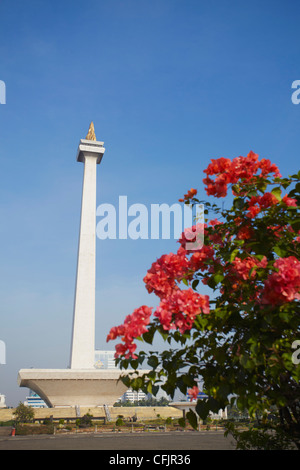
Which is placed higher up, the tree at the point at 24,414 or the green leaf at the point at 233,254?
the green leaf at the point at 233,254

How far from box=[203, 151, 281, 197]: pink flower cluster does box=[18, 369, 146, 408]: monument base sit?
145 feet

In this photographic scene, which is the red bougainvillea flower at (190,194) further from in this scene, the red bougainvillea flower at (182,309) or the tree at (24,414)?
the tree at (24,414)

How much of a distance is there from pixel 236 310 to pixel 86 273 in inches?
1927

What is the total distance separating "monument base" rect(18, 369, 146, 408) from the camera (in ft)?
154

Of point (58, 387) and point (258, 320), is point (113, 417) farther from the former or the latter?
point (258, 320)

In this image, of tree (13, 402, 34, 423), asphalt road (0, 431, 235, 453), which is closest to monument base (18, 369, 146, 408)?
tree (13, 402, 34, 423)

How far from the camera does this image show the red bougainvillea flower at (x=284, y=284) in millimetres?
3309

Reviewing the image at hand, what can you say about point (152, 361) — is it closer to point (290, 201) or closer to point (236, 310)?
point (236, 310)

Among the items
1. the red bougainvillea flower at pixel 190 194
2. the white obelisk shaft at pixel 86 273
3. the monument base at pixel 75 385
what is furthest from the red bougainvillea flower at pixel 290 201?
the white obelisk shaft at pixel 86 273

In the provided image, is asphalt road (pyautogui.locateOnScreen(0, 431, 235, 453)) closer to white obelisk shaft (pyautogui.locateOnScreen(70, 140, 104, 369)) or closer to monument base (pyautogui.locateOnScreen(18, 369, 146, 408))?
monument base (pyautogui.locateOnScreen(18, 369, 146, 408))

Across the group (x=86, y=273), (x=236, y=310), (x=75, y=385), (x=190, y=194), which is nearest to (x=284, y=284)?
(x=236, y=310)
